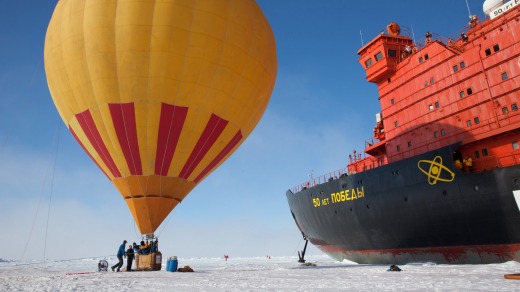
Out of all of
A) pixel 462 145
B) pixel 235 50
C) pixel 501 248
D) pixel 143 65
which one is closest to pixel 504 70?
pixel 462 145

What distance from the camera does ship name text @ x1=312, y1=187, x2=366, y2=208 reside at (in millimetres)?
18675

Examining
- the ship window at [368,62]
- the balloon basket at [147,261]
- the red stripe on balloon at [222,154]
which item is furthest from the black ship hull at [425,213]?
the balloon basket at [147,261]

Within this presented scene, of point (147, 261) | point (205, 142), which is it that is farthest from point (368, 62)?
point (147, 261)

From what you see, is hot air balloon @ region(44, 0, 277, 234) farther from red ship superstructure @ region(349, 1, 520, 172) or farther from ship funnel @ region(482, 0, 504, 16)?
ship funnel @ region(482, 0, 504, 16)

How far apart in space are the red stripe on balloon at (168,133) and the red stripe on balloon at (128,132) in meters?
0.72

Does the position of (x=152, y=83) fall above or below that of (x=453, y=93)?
below

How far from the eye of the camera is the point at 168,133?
39.8 feet

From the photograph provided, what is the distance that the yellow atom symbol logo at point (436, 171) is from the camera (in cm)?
1488

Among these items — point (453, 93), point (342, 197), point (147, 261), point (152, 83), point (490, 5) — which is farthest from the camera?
point (342, 197)

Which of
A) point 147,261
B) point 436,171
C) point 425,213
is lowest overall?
point 147,261

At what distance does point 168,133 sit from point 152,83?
1.80 metres

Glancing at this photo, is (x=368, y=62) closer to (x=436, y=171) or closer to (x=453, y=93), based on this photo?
(x=453, y=93)

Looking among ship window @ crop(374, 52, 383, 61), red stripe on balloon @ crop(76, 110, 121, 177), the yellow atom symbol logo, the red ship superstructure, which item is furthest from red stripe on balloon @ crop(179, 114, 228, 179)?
ship window @ crop(374, 52, 383, 61)

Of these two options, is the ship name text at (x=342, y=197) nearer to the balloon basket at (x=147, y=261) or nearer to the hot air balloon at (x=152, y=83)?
the hot air balloon at (x=152, y=83)
